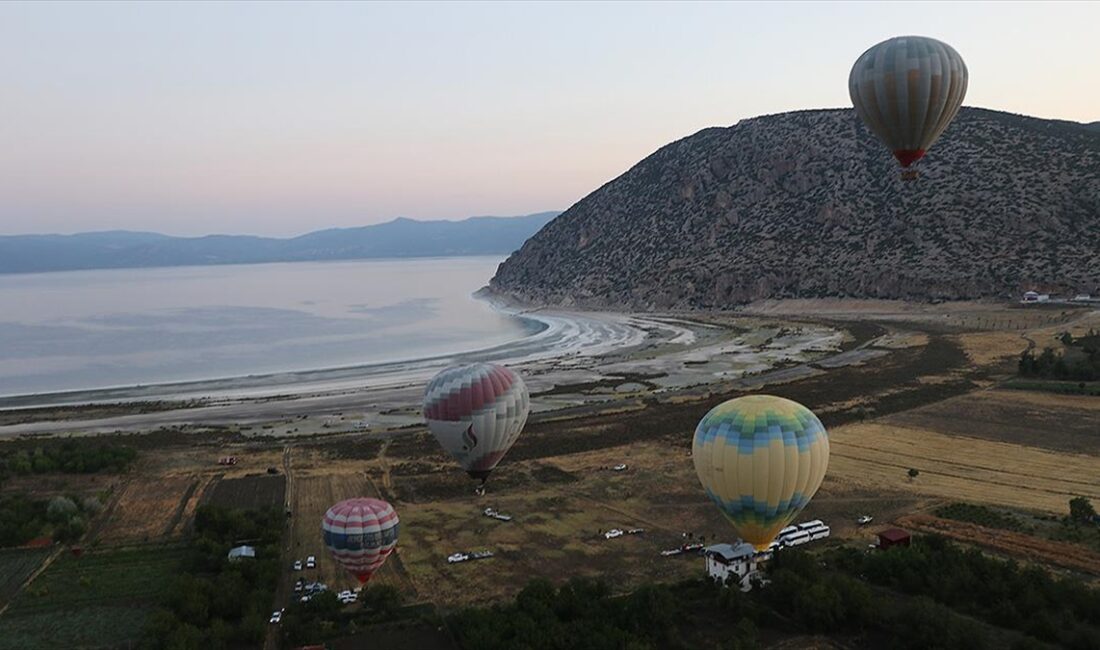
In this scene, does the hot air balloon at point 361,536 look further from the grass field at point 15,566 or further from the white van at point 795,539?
the white van at point 795,539

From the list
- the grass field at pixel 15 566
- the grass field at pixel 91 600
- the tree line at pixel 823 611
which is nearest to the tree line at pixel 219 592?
the grass field at pixel 91 600

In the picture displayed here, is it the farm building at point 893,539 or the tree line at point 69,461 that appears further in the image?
the tree line at point 69,461

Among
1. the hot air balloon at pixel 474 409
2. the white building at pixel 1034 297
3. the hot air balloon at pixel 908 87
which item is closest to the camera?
the hot air balloon at pixel 474 409

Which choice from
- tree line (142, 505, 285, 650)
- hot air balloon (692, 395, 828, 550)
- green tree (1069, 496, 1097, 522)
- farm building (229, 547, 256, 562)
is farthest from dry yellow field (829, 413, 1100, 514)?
farm building (229, 547, 256, 562)

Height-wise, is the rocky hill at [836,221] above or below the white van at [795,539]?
above

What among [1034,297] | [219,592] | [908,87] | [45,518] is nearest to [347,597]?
[219,592]
